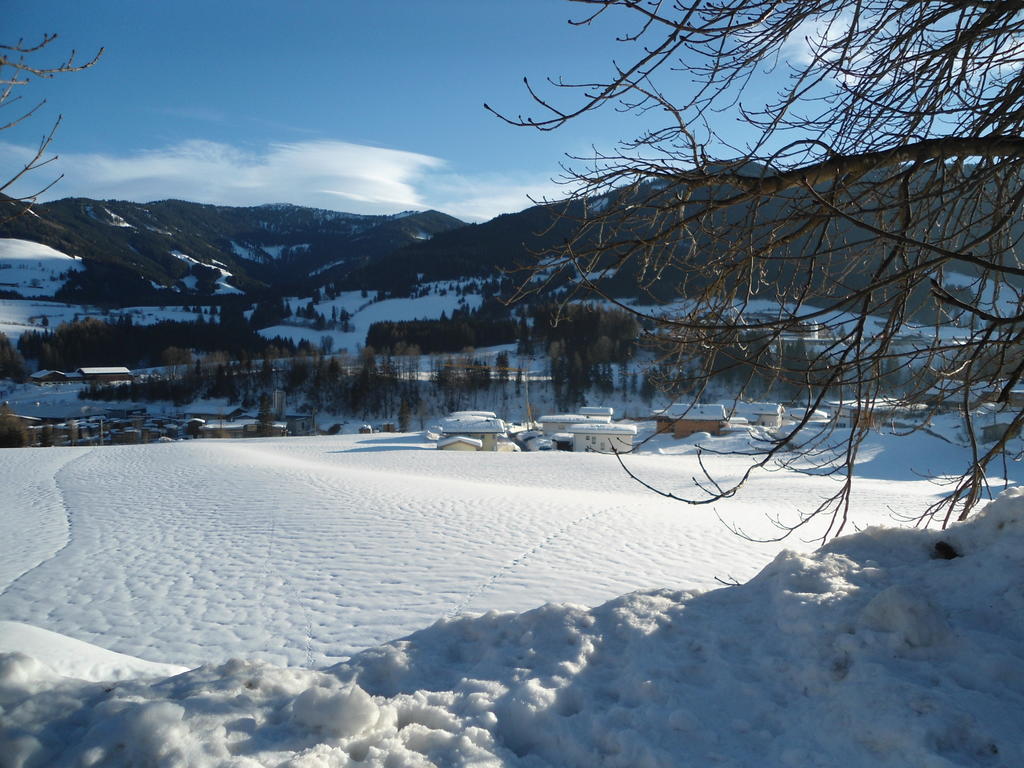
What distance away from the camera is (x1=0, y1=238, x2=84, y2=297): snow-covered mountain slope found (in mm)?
147500

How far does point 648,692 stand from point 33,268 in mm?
205327

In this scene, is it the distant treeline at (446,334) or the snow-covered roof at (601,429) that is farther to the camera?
the distant treeline at (446,334)

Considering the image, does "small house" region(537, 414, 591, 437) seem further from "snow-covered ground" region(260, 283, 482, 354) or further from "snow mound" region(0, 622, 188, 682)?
"snow-covered ground" region(260, 283, 482, 354)

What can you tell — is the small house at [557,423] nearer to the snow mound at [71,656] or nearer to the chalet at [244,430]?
the chalet at [244,430]

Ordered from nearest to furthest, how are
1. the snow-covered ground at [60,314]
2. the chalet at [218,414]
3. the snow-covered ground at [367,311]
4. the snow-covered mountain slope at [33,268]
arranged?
1. the chalet at [218,414]
2. the snow-covered ground at [367,311]
3. the snow-covered ground at [60,314]
4. the snow-covered mountain slope at [33,268]

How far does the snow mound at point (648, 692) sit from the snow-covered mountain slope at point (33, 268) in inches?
7063

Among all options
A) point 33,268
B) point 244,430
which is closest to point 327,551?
point 244,430

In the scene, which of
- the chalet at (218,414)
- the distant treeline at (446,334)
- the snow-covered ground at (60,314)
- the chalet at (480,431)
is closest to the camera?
the chalet at (480,431)

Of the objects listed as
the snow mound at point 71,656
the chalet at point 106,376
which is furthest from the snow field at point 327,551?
the chalet at point 106,376

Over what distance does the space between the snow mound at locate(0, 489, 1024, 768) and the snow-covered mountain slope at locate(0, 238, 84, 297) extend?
179 metres

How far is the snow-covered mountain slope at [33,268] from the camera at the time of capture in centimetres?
14750

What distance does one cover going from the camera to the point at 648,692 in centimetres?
254

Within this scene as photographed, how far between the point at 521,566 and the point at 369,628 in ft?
9.71

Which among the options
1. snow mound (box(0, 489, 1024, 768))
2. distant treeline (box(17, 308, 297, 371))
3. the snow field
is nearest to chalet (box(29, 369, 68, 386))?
distant treeline (box(17, 308, 297, 371))
